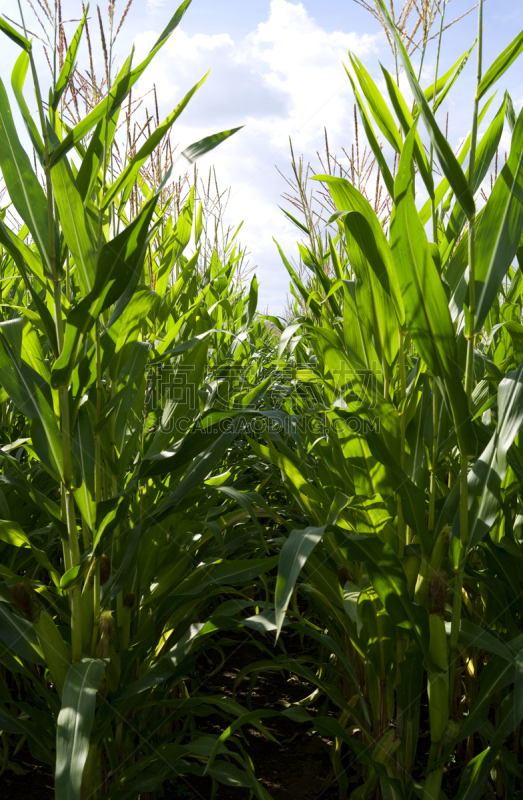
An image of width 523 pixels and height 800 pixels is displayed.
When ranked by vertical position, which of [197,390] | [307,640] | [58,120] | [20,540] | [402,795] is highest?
[58,120]

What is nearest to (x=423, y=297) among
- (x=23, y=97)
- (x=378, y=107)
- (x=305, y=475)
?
(x=378, y=107)

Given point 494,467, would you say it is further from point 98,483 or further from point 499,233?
point 98,483

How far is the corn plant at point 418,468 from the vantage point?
0.72 m

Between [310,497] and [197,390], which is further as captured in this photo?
[197,390]

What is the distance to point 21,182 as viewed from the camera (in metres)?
0.76

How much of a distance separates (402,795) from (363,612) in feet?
0.84

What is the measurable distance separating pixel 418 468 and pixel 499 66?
0.59m

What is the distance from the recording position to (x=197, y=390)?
1.14m

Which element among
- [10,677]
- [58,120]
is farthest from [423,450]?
[10,677]

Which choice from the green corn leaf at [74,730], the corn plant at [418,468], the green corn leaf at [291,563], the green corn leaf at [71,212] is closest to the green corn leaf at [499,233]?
the corn plant at [418,468]

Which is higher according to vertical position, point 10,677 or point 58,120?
point 58,120

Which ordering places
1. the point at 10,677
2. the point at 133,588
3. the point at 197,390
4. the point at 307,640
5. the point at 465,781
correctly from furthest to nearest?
the point at 307,640, the point at 10,677, the point at 197,390, the point at 133,588, the point at 465,781

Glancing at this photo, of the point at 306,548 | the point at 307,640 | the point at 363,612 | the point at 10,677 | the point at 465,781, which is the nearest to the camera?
the point at 306,548

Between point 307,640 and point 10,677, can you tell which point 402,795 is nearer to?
point 307,640
